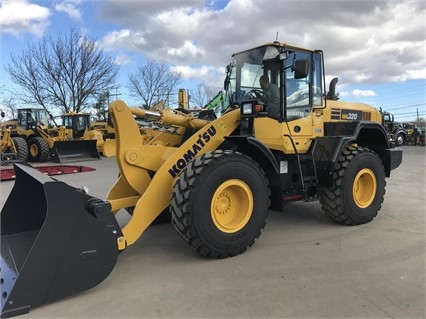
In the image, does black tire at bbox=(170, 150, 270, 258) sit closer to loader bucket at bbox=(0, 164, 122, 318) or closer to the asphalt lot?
the asphalt lot

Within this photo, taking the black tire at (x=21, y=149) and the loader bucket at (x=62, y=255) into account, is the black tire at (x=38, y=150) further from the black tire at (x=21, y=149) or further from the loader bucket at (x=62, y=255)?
the loader bucket at (x=62, y=255)

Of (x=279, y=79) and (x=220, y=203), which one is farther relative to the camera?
(x=279, y=79)

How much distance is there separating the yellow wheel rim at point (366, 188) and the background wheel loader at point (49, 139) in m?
14.6

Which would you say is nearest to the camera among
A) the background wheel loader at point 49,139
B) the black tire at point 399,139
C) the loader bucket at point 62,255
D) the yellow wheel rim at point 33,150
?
the loader bucket at point 62,255

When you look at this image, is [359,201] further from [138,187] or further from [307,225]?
[138,187]

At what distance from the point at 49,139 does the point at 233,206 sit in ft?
57.6

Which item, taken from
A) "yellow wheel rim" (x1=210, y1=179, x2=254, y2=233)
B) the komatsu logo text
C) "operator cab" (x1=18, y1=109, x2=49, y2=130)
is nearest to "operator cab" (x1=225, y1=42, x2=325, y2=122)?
the komatsu logo text

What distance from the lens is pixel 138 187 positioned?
181 inches

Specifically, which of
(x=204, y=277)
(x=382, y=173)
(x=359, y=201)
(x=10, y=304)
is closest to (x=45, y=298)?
(x=10, y=304)

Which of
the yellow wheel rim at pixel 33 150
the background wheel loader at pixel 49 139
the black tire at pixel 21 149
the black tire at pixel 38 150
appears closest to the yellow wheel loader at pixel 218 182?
the background wheel loader at pixel 49 139

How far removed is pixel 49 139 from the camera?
19.9 metres

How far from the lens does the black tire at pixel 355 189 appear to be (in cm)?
554

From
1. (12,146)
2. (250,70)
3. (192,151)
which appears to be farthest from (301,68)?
(12,146)

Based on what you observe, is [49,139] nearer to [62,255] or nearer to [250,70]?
[250,70]
